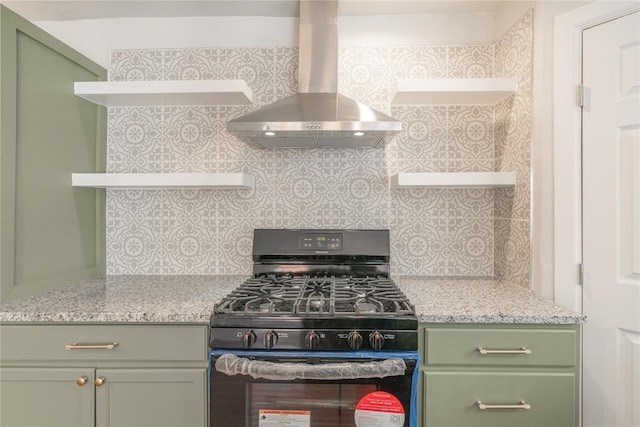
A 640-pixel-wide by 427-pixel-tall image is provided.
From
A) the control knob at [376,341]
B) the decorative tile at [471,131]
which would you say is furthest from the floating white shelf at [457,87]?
the control knob at [376,341]

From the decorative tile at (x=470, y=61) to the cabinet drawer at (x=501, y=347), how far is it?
1448 mm

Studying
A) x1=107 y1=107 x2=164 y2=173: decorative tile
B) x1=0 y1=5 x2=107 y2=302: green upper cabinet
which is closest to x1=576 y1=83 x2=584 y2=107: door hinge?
x1=107 y1=107 x2=164 y2=173: decorative tile

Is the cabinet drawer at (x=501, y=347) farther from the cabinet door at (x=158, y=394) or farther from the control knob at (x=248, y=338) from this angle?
the cabinet door at (x=158, y=394)

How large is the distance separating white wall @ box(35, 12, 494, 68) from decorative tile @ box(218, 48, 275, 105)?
46 millimetres

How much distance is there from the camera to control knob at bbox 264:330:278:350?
4.55ft

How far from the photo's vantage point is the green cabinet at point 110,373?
1523 mm

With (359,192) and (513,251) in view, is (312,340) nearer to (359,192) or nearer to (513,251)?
(359,192)

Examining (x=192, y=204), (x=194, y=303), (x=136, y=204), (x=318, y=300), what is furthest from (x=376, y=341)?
(x=136, y=204)

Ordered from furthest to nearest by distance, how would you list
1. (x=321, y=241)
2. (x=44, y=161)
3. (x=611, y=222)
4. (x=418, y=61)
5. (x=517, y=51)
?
(x=418, y=61)
(x=321, y=241)
(x=517, y=51)
(x=44, y=161)
(x=611, y=222)

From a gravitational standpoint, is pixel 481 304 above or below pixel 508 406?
above

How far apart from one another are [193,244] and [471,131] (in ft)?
5.66

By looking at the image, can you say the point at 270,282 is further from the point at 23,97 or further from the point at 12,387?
the point at 23,97

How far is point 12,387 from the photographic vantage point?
5.04 ft

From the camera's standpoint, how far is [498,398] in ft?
4.82
